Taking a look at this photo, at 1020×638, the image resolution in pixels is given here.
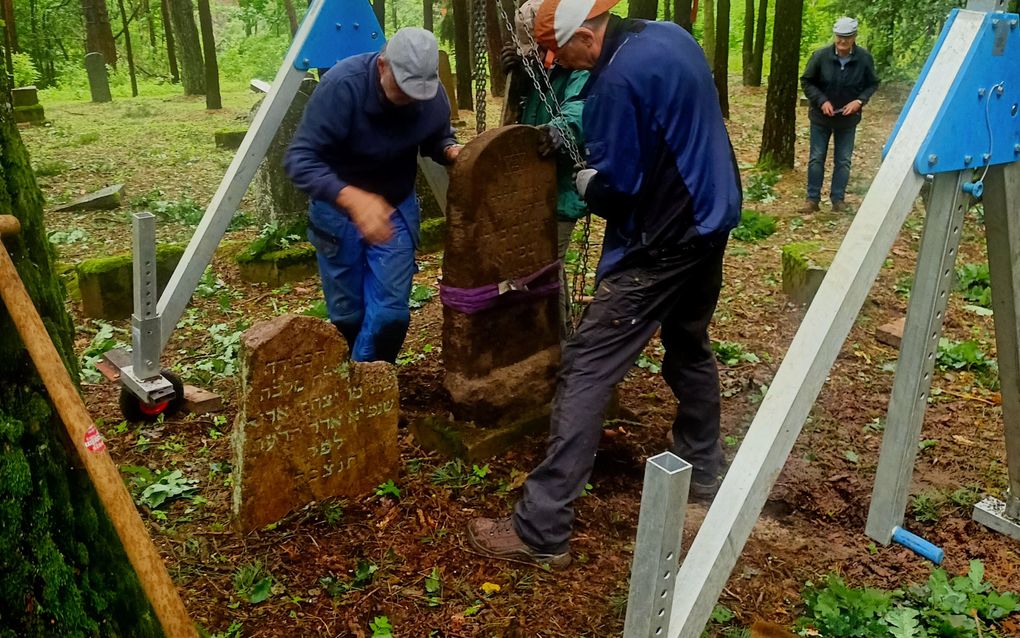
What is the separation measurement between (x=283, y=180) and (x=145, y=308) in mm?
3292

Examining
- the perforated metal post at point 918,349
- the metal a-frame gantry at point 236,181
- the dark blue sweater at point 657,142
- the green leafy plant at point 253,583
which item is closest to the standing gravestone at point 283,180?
the metal a-frame gantry at point 236,181

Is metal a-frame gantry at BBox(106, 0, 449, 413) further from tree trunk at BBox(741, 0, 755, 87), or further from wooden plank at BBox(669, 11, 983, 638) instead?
tree trunk at BBox(741, 0, 755, 87)

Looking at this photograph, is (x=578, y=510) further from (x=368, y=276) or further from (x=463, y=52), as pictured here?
(x=463, y=52)

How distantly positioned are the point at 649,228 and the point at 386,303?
1485 millimetres

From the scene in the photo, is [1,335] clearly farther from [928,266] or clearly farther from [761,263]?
[761,263]

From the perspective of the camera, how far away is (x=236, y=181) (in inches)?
177

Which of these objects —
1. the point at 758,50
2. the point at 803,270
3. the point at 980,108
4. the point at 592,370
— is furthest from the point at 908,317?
the point at 758,50

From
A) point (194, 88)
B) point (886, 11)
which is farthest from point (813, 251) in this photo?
point (194, 88)

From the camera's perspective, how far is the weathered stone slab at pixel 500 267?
375 centimetres

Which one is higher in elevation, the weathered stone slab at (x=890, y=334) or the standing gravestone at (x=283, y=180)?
the standing gravestone at (x=283, y=180)

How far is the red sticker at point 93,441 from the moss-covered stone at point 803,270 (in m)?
5.20

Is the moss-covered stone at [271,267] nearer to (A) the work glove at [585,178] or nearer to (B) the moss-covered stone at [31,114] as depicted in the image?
(A) the work glove at [585,178]

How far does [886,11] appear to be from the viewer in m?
7.58

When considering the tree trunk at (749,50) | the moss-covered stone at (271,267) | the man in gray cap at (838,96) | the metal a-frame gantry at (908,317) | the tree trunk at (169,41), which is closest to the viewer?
the metal a-frame gantry at (908,317)
